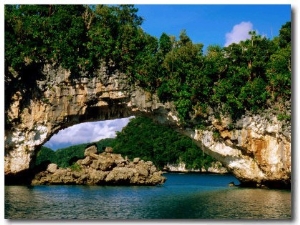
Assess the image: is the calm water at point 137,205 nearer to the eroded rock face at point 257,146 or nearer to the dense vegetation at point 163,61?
the eroded rock face at point 257,146

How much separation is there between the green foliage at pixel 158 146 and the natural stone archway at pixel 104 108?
51.0 ft

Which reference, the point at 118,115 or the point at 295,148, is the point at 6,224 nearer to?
the point at 295,148

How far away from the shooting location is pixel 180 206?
9594mm

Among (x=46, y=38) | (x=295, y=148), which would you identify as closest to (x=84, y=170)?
(x=46, y=38)

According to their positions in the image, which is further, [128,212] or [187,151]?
[187,151]

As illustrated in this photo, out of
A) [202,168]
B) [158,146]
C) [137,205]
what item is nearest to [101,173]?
[137,205]

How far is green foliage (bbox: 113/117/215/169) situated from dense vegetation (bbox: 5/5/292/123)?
52.7ft

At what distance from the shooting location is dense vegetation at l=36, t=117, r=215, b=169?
29094 mm

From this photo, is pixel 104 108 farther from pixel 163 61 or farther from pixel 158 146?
pixel 158 146

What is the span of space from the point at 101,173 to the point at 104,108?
2.78m

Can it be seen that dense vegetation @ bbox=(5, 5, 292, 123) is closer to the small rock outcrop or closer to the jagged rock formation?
the small rock outcrop

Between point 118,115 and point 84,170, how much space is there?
2.62 metres

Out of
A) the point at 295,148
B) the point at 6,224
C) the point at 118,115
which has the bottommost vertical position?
the point at 6,224

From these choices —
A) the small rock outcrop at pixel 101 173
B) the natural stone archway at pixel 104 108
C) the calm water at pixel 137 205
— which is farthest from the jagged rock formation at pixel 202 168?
the calm water at pixel 137 205
